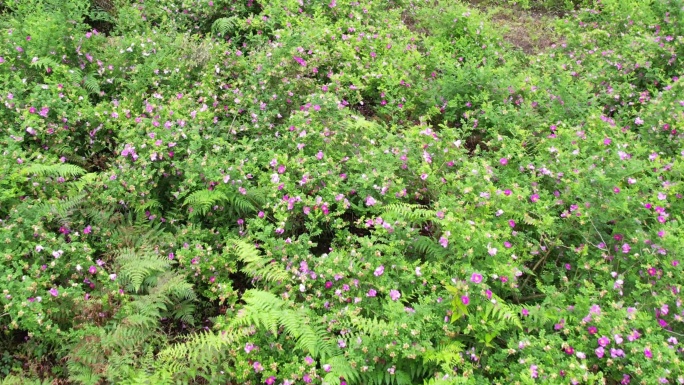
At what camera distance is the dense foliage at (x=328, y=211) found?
3363 mm

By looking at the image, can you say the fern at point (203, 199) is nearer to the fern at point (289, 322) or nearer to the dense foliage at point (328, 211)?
the dense foliage at point (328, 211)

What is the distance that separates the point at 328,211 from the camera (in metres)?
4.47

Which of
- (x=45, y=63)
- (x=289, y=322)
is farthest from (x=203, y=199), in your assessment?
(x=45, y=63)

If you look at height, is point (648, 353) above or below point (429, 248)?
above

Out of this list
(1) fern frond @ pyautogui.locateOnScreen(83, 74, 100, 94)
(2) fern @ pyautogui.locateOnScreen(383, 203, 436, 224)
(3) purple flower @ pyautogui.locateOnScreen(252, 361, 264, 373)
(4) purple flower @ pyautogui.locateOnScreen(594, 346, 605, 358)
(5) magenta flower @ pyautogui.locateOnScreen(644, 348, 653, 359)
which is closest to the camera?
(5) magenta flower @ pyautogui.locateOnScreen(644, 348, 653, 359)

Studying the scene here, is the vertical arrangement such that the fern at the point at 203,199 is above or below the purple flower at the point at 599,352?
below

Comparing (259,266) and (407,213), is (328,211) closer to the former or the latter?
(407,213)

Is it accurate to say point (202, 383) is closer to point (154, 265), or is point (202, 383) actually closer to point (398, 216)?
point (154, 265)

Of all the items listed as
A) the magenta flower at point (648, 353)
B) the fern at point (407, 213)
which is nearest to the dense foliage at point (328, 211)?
the magenta flower at point (648, 353)

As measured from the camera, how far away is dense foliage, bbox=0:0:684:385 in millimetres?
3363

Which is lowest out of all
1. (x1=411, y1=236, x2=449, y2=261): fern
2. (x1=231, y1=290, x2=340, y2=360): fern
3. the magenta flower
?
(x1=231, y1=290, x2=340, y2=360): fern

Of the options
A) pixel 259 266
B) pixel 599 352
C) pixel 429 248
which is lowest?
pixel 259 266

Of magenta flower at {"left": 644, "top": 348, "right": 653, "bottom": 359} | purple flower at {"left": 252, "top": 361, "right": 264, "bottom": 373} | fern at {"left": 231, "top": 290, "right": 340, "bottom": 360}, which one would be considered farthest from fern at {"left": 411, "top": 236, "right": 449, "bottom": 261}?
purple flower at {"left": 252, "top": 361, "right": 264, "bottom": 373}

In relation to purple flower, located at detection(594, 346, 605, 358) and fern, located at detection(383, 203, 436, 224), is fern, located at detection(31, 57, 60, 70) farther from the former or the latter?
purple flower, located at detection(594, 346, 605, 358)
